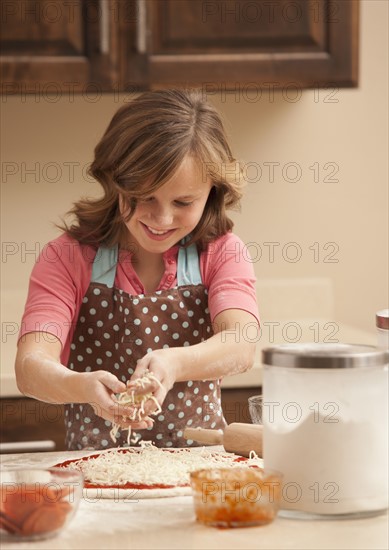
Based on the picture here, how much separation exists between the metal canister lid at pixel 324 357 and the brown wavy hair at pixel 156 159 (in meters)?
0.67

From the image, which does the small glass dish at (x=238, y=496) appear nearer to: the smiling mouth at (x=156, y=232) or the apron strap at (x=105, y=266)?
the smiling mouth at (x=156, y=232)

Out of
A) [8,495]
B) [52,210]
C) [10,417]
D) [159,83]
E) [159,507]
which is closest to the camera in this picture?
[8,495]

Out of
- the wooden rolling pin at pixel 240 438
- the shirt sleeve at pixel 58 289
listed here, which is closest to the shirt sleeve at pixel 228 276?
the shirt sleeve at pixel 58 289

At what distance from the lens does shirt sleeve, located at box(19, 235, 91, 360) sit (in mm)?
1771

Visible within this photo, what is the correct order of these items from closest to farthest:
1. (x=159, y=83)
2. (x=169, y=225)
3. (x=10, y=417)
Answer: (x=169, y=225), (x=10, y=417), (x=159, y=83)

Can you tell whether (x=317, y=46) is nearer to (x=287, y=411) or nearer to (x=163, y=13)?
(x=163, y=13)

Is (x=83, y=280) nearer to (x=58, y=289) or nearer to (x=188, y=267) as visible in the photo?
(x=58, y=289)

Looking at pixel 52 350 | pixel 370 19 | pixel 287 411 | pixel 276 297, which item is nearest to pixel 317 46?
pixel 370 19

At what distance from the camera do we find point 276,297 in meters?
2.86

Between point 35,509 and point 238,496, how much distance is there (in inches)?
9.0

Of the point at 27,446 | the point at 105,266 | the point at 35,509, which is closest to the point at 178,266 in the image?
the point at 105,266

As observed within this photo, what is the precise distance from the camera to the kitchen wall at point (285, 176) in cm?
278

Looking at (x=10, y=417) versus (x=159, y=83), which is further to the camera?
(x=159, y=83)

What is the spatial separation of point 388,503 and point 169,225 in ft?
2.46
